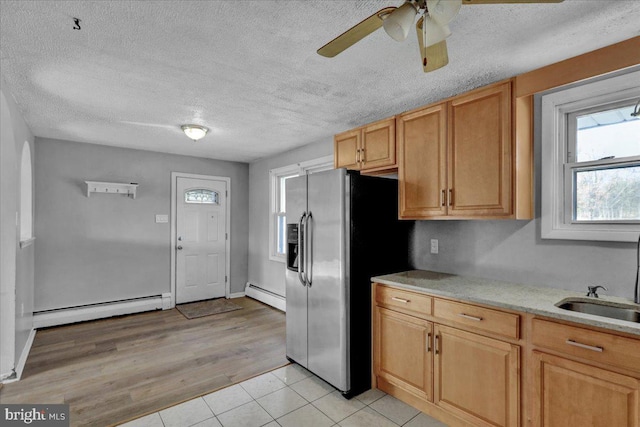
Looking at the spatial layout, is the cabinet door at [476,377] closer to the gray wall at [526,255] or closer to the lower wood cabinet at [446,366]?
the lower wood cabinet at [446,366]

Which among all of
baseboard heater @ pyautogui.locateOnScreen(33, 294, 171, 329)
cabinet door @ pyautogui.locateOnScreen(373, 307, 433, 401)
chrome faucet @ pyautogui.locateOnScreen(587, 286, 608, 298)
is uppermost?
chrome faucet @ pyautogui.locateOnScreen(587, 286, 608, 298)

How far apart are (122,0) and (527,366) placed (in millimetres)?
2845

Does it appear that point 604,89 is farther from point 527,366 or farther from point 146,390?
point 146,390

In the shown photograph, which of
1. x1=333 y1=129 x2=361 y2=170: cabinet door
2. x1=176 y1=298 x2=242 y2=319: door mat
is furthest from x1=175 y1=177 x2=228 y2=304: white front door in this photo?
x1=333 y1=129 x2=361 y2=170: cabinet door

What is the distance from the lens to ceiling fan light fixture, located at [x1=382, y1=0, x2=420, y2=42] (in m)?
1.22

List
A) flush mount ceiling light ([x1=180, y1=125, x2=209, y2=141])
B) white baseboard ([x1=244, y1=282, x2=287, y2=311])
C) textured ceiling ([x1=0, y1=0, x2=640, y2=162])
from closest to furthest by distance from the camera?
textured ceiling ([x1=0, y1=0, x2=640, y2=162]) → flush mount ceiling light ([x1=180, y1=125, x2=209, y2=141]) → white baseboard ([x1=244, y1=282, x2=287, y2=311])

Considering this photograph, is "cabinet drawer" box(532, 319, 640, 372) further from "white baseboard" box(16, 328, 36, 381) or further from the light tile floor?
"white baseboard" box(16, 328, 36, 381)

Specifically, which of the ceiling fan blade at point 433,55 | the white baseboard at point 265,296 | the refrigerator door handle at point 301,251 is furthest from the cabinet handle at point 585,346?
the white baseboard at point 265,296

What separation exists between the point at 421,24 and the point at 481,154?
1.17 meters

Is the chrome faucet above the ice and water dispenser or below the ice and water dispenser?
below

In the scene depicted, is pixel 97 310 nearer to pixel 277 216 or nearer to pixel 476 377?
A: pixel 277 216

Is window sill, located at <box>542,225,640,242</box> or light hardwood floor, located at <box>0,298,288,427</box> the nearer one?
window sill, located at <box>542,225,640,242</box>

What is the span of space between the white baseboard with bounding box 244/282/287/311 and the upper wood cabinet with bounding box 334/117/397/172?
8.33ft

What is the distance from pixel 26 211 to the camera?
144 inches
